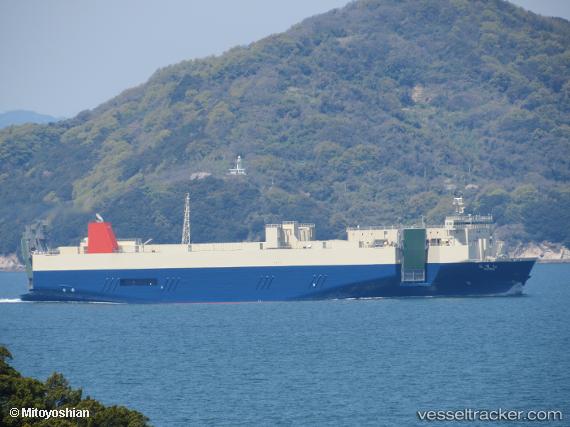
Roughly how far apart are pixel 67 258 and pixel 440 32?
120935 millimetres

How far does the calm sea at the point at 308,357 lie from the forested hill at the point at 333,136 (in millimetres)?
63530

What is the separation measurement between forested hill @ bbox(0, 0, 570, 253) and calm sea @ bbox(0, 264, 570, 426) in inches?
2501

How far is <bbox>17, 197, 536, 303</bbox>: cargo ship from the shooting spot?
62031 mm

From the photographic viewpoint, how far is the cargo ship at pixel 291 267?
62.0 m

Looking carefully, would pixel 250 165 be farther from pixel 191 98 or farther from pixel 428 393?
pixel 428 393

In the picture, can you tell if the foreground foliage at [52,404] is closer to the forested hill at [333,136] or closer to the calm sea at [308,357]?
the calm sea at [308,357]

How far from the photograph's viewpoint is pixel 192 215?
12512 centimetres
